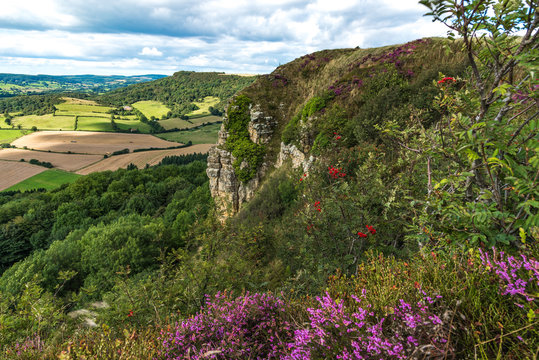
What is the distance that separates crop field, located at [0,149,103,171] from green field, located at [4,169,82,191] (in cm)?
375

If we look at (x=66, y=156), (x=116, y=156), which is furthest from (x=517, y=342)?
(x=66, y=156)

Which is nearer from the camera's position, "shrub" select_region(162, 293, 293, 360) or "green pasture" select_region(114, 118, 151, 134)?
"shrub" select_region(162, 293, 293, 360)

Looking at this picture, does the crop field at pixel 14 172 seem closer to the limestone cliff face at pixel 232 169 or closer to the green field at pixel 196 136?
the green field at pixel 196 136

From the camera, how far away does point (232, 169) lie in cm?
3091

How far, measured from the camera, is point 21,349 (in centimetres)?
328

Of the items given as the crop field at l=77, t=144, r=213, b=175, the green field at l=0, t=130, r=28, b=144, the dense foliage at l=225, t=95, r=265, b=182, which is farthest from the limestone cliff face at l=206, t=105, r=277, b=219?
the green field at l=0, t=130, r=28, b=144

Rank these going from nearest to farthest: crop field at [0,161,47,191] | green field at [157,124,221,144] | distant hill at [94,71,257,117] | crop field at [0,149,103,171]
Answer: crop field at [0,161,47,191], crop field at [0,149,103,171], green field at [157,124,221,144], distant hill at [94,71,257,117]

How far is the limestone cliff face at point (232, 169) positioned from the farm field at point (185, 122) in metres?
109

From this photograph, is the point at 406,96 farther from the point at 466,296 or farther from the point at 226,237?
the point at 466,296

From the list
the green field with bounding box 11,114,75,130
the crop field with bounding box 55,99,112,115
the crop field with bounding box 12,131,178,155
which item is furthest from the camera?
the crop field with bounding box 55,99,112,115

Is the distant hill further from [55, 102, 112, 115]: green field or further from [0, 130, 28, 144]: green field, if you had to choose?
[0, 130, 28, 144]: green field

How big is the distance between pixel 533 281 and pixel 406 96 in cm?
1671

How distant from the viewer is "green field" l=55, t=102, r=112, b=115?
142 meters

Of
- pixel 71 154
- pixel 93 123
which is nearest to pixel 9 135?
pixel 93 123
